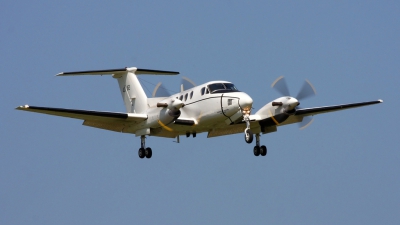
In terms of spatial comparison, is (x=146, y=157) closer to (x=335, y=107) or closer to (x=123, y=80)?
(x=123, y=80)

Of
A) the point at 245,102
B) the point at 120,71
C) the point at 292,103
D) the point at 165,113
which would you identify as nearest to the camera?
the point at 245,102

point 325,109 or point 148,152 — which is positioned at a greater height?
point 325,109

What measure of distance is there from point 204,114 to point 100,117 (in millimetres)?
4425

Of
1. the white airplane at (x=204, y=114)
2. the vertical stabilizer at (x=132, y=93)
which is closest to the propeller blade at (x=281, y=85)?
the white airplane at (x=204, y=114)

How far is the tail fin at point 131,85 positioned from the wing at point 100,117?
1.85 metres

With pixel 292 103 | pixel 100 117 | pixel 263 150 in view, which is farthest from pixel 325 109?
pixel 100 117

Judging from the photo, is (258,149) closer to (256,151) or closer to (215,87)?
(256,151)

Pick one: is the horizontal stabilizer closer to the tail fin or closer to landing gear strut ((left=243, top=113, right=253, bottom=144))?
the tail fin

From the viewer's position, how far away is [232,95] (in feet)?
107

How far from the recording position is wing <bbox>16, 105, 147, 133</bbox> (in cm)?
3192

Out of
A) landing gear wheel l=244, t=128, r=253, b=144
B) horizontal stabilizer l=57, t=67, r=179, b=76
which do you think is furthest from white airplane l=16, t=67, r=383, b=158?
horizontal stabilizer l=57, t=67, r=179, b=76

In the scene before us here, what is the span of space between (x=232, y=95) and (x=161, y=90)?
3.82 metres

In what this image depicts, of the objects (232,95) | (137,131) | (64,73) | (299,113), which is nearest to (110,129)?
(137,131)

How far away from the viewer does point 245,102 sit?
3203 cm
